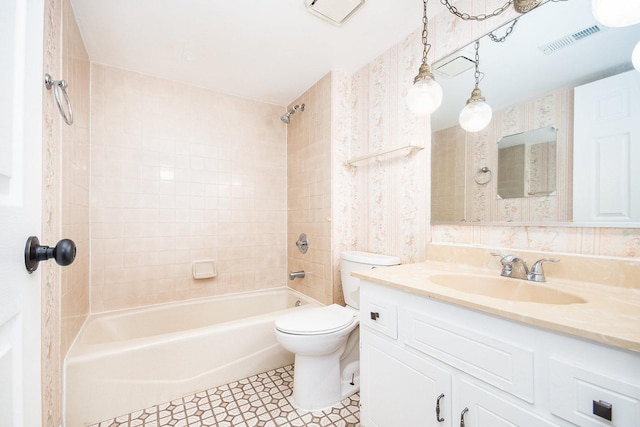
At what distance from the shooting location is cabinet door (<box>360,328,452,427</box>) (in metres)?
0.97

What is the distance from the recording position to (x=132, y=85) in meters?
2.14

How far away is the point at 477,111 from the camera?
1388 mm

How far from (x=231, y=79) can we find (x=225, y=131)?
45 centimetres

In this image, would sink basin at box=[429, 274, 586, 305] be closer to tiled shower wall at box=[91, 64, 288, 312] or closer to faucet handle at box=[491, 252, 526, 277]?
faucet handle at box=[491, 252, 526, 277]

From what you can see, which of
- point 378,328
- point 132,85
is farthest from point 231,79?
point 378,328

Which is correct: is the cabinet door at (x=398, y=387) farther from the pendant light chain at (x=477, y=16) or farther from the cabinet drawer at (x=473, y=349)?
the pendant light chain at (x=477, y=16)

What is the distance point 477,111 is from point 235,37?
60.0 inches

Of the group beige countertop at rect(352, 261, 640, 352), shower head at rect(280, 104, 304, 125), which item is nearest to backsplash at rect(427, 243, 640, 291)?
beige countertop at rect(352, 261, 640, 352)

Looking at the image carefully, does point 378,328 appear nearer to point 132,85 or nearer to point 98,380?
point 98,380

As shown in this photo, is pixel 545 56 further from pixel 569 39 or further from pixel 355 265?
pixel 355 265

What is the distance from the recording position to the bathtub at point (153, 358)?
56.4 inches

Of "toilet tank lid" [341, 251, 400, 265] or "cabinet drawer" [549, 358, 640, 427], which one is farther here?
"toilet tank lid" [341, 251, 400, 265]

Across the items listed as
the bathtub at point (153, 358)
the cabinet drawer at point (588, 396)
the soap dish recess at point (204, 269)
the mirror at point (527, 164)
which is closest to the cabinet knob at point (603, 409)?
the cabinet drawer at point (588, 396)

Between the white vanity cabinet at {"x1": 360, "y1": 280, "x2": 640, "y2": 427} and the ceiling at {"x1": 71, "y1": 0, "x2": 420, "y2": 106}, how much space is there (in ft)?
4.99
